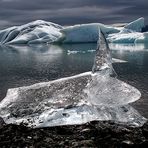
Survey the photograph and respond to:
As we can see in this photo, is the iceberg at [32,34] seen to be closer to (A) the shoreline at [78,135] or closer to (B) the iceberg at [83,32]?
(B) the iceberg at [83,32]

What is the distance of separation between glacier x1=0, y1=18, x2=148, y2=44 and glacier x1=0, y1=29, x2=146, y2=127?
81671 millimetres

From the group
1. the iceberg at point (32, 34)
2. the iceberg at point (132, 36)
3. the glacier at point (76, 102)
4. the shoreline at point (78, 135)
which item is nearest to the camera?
the shoreline at point (78, 135)

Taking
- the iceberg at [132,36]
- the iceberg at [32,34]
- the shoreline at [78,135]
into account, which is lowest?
the iceberg at [32,34]

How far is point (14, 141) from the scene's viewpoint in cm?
1850

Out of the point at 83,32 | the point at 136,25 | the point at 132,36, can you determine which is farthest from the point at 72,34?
the point at 136,25

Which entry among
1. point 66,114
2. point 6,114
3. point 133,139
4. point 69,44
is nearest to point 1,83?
point 6,114

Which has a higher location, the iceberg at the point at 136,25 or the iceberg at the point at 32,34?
the iceberg at the point at 136,25

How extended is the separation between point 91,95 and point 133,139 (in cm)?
522

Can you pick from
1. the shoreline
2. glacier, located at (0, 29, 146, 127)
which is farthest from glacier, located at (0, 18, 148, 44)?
the shoreline

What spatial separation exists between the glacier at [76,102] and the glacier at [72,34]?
81.7 meters

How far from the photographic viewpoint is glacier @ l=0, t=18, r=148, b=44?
116m

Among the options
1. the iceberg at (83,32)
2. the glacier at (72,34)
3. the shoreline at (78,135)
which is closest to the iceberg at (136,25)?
the glacier at (72,34)

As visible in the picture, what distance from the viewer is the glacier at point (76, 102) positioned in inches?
847

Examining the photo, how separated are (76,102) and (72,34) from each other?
345 ft
